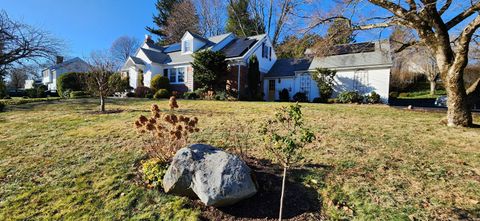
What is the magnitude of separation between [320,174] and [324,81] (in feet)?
48.9

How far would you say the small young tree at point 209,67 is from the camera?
18312 millimetres

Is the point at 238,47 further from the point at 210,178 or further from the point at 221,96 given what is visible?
the point at 210,178

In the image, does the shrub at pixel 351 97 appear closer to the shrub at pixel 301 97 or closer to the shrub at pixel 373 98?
the shrub at pixel 373 98

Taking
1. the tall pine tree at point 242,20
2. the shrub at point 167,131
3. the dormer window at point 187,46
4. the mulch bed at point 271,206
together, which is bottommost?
the mulch bed at point 271,206

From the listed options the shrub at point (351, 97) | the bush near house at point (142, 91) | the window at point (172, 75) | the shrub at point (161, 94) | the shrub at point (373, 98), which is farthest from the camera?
the window at point (172, 75)

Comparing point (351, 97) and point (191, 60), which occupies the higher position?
point (191, 60)

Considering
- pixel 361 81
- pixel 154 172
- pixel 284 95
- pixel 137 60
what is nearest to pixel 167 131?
pixel 154 172

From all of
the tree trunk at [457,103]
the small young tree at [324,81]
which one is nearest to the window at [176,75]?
the small young tree at [324,81]

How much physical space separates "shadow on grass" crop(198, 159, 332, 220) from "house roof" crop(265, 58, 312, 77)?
1648 centimetres

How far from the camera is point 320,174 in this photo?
4328 millimetres

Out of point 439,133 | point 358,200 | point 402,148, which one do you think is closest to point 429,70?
point 439,133

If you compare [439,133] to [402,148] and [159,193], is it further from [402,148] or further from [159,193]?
[159,193]

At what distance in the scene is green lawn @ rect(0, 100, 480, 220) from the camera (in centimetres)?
359

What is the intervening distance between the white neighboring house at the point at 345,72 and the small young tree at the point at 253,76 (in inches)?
78.1
